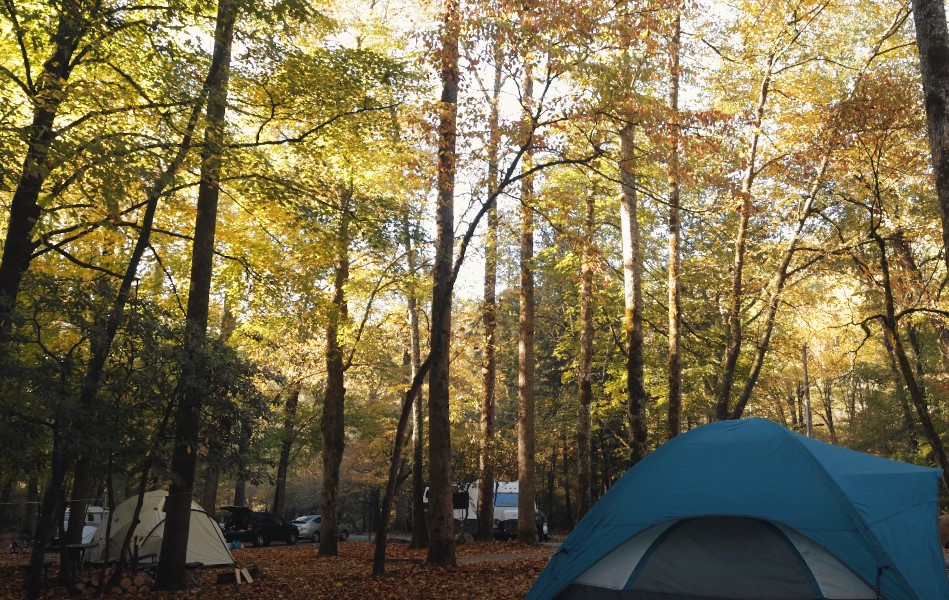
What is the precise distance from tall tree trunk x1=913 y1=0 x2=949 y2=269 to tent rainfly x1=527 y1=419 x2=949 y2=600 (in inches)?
91.9

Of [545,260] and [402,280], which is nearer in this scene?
[402,280]

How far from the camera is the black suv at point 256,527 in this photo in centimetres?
2605

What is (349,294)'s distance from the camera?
58.9 feet

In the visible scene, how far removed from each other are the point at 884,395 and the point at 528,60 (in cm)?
2948

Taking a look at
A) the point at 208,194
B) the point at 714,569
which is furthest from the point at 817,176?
the point at 208,194

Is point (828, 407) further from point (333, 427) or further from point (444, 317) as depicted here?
point (444, 317)

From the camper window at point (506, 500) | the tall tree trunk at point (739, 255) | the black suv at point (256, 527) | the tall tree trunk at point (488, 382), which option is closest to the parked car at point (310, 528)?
the black suv at point (256, 527)

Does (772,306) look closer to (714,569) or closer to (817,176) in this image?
(817,176)

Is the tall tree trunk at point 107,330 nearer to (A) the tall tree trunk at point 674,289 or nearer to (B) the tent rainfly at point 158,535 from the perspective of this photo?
(B) the tent rainfly at point 158,535

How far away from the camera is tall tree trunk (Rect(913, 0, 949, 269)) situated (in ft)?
21.0

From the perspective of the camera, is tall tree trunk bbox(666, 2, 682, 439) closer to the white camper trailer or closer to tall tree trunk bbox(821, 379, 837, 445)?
the white camper trailer

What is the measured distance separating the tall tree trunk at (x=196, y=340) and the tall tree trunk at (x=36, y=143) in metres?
1.74

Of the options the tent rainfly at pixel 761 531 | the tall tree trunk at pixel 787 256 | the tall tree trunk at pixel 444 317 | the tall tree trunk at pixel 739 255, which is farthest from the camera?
the tall tree trunk at pixel 739 255

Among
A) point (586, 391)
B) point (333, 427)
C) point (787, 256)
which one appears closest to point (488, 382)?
point (586, 391)
